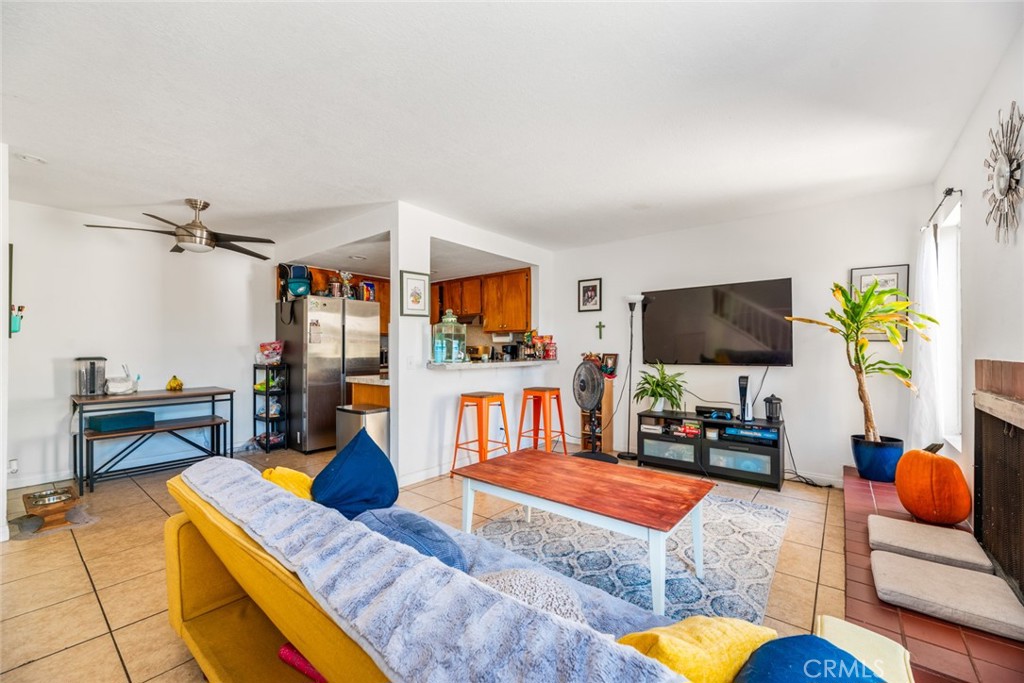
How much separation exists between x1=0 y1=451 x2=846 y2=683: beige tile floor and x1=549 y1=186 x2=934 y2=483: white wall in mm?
608

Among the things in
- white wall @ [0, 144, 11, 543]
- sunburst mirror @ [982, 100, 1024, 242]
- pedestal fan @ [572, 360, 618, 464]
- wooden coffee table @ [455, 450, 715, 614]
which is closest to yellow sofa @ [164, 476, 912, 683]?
wooden coffee table @ [455, 450, 715, 614]

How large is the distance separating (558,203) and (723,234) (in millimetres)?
1779

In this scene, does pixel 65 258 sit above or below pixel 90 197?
below

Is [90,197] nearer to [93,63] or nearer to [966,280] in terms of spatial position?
[93,63]

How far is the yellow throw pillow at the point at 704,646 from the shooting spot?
596 mm

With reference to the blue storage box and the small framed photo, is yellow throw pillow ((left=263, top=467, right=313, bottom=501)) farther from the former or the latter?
the small framed photo

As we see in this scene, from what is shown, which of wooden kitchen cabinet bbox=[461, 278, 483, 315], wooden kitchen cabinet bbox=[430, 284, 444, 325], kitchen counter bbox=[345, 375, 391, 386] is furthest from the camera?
wooden kitchen cabinet bbox=[430, 284, 444, 325]

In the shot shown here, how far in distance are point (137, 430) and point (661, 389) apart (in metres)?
4.71

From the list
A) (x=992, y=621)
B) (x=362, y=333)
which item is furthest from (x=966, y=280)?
(x=362, y=333)

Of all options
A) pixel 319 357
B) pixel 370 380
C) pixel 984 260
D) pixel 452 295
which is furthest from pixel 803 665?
pixel 452 295

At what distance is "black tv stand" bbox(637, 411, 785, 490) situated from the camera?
3.53 metres

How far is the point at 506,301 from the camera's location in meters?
5.70

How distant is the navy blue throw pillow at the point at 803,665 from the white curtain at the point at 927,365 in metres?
3.24

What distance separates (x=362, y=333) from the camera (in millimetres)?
5207
